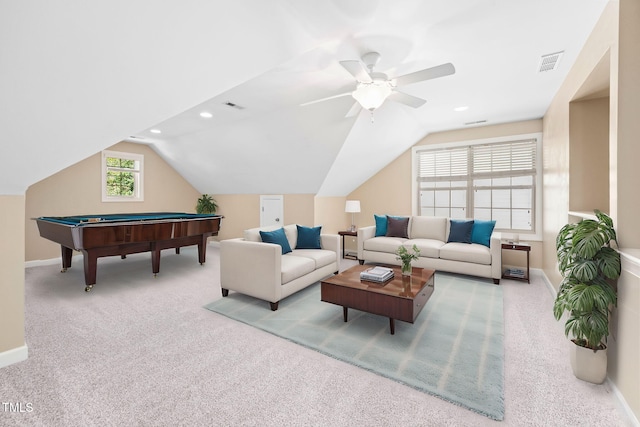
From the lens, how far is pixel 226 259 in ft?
11.5

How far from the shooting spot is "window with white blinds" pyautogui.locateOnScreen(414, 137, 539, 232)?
4848 millimetres

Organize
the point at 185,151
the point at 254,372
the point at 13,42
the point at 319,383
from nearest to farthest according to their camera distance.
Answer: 1. the point at 13,42
2. the point at 319,383
3. the point at 254,372
4. the point at 185,151

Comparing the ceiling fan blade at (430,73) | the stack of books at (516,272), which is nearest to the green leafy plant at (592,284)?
the ceiling fan blade at (430,73)

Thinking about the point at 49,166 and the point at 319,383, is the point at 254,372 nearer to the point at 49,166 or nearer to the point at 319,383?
the point at 319,383

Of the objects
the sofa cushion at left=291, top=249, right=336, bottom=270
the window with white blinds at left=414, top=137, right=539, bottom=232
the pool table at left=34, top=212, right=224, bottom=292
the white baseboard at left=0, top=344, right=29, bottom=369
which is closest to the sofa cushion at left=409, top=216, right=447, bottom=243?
the window with white blinds at left=414, top=137, right=539, bottom=232

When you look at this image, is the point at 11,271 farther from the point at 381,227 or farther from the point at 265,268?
the point at 381,227

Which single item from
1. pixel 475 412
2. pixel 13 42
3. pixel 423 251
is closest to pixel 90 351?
pixel 13 42

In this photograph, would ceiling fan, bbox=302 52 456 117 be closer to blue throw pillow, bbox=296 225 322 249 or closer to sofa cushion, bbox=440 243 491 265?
blue throw pillow, bbox=296 225 322 249

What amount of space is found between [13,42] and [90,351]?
7.25 ft

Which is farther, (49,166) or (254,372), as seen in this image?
(49,166)

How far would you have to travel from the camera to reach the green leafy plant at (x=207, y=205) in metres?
7.35

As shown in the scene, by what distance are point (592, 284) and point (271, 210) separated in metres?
5.49

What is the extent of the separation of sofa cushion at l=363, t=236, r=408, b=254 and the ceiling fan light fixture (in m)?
2.83

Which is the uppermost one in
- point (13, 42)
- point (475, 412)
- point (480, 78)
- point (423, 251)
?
point (480, 78)
